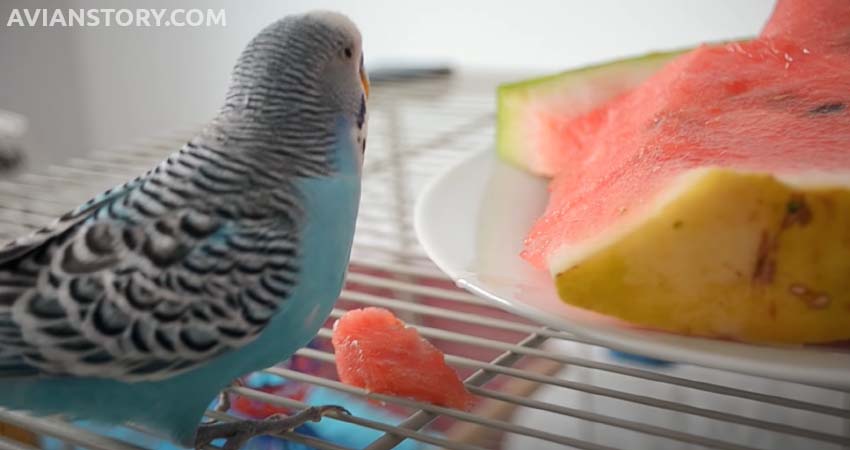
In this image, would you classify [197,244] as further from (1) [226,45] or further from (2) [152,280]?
(1) [226,45]

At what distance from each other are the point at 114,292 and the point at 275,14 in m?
1.17

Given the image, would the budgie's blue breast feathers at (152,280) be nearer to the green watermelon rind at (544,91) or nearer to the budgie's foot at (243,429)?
the budgie's foot at (243,429)

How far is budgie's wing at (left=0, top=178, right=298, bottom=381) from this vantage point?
0.47m

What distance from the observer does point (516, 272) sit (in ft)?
2.01

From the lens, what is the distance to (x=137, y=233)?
1.62 feet

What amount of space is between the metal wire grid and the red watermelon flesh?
0.29ft

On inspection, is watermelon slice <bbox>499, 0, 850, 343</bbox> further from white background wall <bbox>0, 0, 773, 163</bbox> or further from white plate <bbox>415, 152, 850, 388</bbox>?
white background wall <bbox>0, 0, 773, 163</bbox>

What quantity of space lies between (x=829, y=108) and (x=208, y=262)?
0.40 meters

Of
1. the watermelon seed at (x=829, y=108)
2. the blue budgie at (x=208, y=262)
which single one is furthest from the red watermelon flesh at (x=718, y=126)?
the blue budgie at (x=208, y=262)

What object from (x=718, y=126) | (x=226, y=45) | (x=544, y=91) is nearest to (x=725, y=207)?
(x=718, y=126)

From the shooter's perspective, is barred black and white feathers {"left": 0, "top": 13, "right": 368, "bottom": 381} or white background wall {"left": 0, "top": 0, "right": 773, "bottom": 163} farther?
white background wall {"left": 0, "top": 0, "right": 773, "bottom": 163}

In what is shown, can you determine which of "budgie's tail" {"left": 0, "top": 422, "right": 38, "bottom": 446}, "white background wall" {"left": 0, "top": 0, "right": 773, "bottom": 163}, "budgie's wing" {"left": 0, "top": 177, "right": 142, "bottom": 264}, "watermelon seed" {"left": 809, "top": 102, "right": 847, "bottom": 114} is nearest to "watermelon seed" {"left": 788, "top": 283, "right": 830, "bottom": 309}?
"watermelon seed" {"left": 809, "top": 102, "right": 847, "bottom": 114}

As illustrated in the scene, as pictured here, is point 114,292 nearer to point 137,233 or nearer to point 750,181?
point 137,233

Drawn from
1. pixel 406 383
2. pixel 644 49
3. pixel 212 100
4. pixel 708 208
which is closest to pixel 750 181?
pixel 708 208
